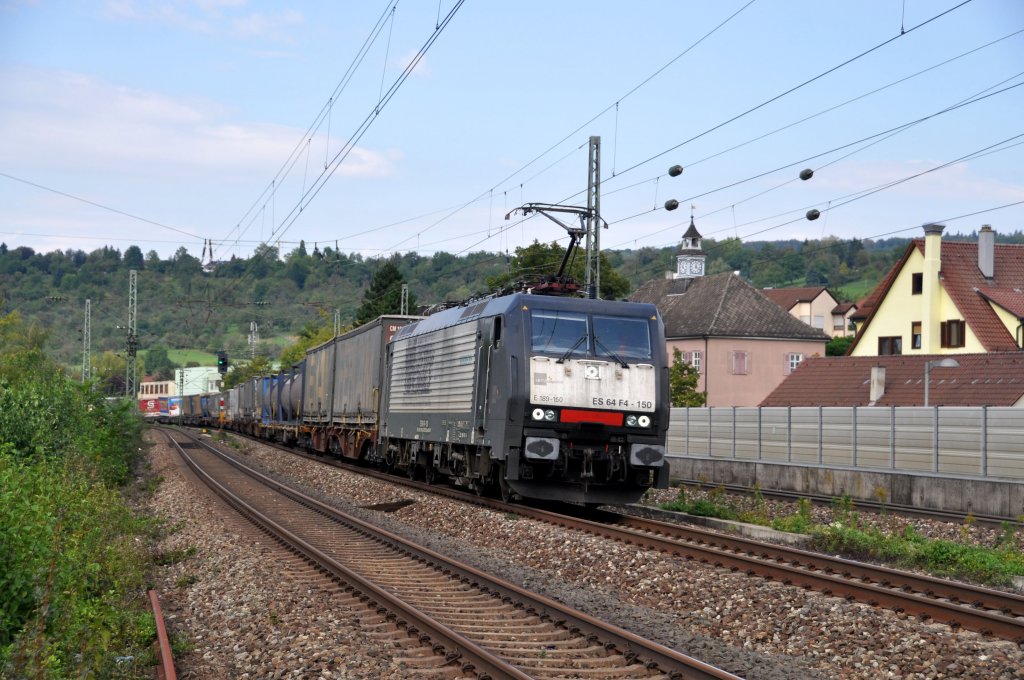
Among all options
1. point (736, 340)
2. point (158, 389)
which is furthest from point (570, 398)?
point (158, 389)

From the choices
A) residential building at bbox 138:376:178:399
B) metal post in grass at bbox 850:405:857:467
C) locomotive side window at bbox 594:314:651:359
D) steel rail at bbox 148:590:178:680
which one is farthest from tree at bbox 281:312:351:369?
steel rail at bbox 148:590:178:680

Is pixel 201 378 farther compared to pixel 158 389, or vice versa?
pixel 158 389

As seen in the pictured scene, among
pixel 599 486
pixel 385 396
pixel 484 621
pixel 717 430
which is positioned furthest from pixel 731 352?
pixel 484 621

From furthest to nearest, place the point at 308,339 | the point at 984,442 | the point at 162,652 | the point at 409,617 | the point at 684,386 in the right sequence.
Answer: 1. the point at 308,339
2. the point at 684,386
3. the point at 984,442
4. the point at 409,617
5. the point at 162,652

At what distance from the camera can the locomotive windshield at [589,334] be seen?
16.4 meters

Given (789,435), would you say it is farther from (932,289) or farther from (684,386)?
(932,289)

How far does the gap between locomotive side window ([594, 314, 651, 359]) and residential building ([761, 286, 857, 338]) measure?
9468 centimetres

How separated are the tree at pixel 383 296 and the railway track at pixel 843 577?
7017 cm

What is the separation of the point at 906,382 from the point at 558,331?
77.8 feet

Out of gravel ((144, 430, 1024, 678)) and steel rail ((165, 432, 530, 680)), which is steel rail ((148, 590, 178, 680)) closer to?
gravel ((144, 430, 1024, 678))

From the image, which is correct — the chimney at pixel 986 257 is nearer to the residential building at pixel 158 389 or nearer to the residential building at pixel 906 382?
the residential building at pixel 906 382

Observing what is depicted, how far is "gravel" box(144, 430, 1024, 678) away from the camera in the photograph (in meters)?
7.98

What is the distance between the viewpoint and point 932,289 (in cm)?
4806

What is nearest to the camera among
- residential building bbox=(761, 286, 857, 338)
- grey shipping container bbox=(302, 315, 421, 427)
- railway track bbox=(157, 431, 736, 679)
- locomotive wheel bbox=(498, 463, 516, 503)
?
railway track bbox=(157, 431, 736, 679)
